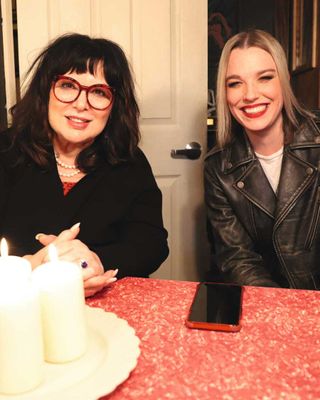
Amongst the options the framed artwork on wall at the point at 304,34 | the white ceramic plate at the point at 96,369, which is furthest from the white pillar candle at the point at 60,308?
the framed artwork on wall at the point at 304,34

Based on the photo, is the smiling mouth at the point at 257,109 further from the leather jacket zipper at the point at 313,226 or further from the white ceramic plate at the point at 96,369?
the white ceramic plate at the point at 96,369

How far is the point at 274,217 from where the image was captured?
63.7 inches

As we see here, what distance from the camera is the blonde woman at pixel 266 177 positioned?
1.60 m

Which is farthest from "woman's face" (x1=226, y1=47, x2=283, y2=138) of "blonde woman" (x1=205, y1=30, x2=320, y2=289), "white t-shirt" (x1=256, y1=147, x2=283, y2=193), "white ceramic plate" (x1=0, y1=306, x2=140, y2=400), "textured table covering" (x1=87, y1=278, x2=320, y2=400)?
"white ceramic plate" (x1=0, y1=306, x2=140, y2=400)

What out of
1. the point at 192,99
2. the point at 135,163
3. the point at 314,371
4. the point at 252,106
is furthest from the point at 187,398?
the point at 192,99

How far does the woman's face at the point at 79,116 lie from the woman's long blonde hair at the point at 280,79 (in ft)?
1.76

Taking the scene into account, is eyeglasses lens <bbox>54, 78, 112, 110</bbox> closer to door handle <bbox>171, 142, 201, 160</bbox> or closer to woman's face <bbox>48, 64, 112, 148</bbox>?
woman's face <bbox>48, 64, 112, 148</bbox>

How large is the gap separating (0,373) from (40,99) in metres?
1.09

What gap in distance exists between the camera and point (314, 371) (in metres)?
0.59

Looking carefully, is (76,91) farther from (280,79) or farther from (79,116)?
(280,79)

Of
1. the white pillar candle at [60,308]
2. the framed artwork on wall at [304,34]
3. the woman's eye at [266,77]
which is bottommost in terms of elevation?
the white pillar candle at [60,308]

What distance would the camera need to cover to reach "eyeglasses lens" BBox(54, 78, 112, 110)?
1.36 metres

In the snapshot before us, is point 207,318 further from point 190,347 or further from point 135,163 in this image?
point 135,163

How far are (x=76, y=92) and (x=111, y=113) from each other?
20 cm
